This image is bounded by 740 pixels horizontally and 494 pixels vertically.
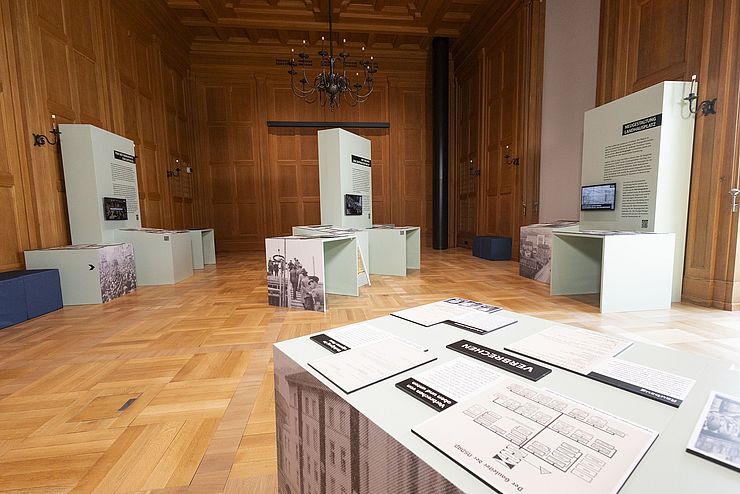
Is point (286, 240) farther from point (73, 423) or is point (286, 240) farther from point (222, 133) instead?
point (222, 133)

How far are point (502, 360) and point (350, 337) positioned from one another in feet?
1.24

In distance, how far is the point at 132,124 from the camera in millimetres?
5027

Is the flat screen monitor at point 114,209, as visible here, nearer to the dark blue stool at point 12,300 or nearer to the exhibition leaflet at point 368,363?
the dark blue stool at point 12,300

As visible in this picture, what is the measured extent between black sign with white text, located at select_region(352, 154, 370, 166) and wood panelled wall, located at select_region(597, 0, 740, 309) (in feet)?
10.1

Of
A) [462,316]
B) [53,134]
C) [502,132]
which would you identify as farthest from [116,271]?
[502,132]

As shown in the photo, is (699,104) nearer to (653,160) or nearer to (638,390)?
(653,160)

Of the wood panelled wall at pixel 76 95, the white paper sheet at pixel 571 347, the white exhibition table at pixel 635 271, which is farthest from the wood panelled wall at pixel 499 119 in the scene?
the wood panelled wall at pixel 76 95

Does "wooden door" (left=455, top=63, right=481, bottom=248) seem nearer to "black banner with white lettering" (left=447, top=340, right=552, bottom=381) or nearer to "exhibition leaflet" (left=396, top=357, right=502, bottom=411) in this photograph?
"black banner with white lettering" (left=447, top=340, right=552, bottom=381)

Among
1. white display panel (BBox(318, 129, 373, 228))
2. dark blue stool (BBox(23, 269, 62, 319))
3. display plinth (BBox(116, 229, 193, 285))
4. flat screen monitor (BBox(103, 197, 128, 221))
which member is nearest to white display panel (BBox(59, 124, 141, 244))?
flat screen monitor (BBox(103, 197, 128, 221))

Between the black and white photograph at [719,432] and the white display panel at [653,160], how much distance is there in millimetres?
2815

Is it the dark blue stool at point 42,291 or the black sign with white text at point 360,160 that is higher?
the black sign with white text at point 360,160

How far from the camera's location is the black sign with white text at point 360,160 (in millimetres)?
4500

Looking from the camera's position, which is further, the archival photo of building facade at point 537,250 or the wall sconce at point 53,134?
the archival photo of building facade at point 537,250

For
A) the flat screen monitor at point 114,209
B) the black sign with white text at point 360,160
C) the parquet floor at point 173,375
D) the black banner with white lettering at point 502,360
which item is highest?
the black sign with white text at point 360,160
